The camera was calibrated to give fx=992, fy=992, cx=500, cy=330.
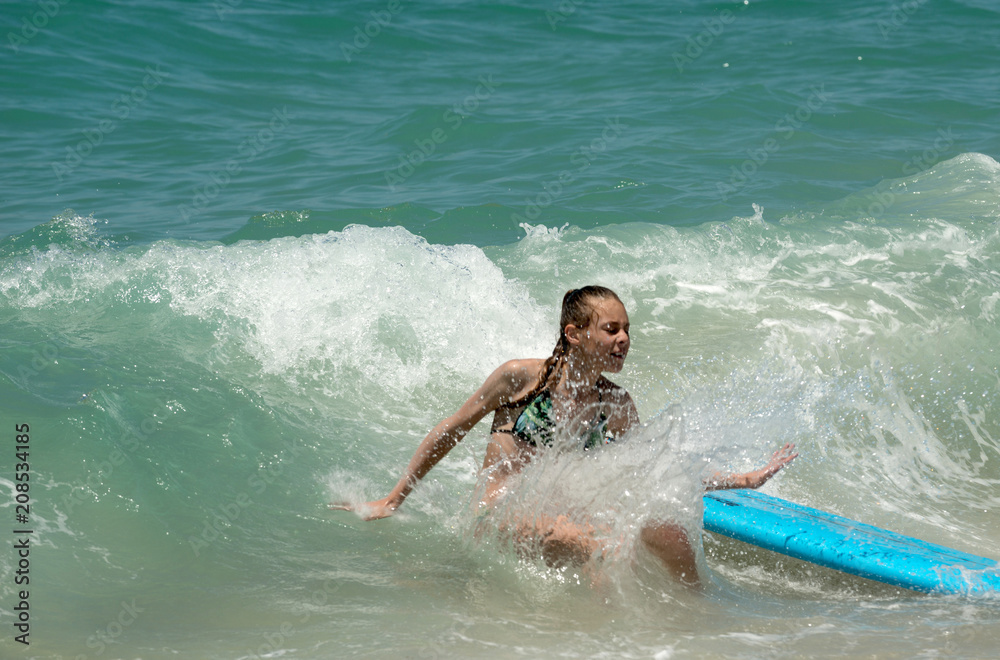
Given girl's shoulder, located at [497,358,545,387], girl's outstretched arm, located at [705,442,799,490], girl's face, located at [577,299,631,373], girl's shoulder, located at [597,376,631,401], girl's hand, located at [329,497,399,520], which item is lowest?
girl's hand, located at [329,497,399,520]

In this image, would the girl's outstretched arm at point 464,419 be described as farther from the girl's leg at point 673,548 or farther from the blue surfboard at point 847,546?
the blue surfboard at point 847,546

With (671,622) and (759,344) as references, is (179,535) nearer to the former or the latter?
(671,622)

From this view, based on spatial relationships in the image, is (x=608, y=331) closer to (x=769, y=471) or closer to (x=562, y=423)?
(x=562, y=423)

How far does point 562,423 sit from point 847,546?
4.24ft

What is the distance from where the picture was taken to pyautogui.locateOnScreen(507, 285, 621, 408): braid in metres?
3.51

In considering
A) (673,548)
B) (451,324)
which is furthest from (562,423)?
(451,324)

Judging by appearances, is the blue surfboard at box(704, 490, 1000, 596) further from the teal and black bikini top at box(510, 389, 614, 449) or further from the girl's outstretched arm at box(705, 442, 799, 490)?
the teal and black bikini top at box(510, 389, 614, 449)

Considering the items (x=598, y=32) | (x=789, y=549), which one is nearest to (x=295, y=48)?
(x=598, y=32)

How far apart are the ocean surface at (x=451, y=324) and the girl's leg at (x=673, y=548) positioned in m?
0.05

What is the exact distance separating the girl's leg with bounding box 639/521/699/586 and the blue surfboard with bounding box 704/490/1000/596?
55 centimetres

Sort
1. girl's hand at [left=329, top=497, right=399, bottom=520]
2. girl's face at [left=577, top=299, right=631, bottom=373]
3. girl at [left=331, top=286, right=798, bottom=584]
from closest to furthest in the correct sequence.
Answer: girl's face at [left=577, top=299, right=631, bottom=373], girl at [left=331, top=286, right=798, bottom=584], girl's hand at [left=329, top=497, right=399, bottom=520]

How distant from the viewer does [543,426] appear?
3693 mm

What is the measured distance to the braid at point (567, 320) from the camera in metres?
3.51

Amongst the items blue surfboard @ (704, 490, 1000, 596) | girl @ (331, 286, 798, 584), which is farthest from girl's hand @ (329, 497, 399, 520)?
blue surfboard @ (704, 490, 1000, 596)
